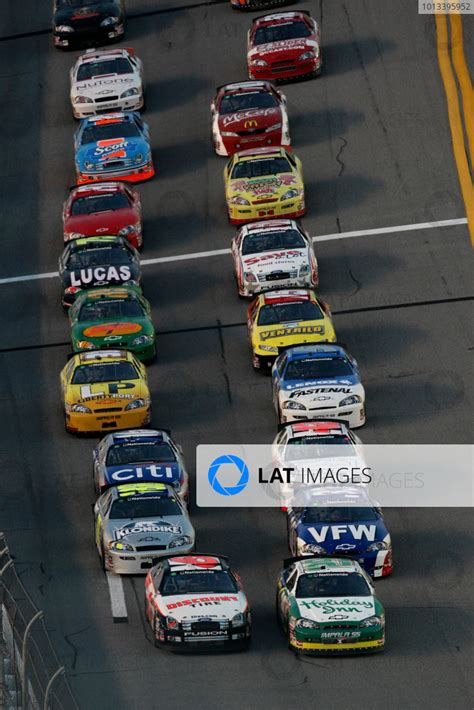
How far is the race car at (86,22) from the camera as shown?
189 feet

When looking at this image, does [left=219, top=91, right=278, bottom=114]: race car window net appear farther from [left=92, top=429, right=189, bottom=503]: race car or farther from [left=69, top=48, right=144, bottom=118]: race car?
[left=92, top=429, right=189, bottom=503]: race car

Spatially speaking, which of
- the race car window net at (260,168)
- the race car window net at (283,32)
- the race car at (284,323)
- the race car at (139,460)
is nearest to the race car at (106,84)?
the race car window net at (283,32)

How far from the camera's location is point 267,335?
41031mm

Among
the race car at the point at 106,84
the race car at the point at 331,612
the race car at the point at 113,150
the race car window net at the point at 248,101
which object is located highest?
the race car at the point at 106,84

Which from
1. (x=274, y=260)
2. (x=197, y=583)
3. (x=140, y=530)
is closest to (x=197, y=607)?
(x=197, y=583)

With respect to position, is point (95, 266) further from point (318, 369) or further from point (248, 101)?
point (248, 101)

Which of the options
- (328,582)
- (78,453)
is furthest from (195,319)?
(328,582)

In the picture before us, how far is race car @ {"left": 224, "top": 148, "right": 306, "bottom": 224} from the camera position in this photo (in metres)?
47.1

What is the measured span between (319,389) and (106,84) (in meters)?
17.5

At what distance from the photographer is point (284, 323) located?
41.2 metres

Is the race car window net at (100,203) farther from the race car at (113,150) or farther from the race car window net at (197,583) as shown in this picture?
the race car window net at (197,583)

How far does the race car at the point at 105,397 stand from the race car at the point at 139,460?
1606 mm

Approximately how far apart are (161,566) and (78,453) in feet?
23.8

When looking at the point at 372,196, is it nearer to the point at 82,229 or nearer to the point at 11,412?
the point at 82,229
